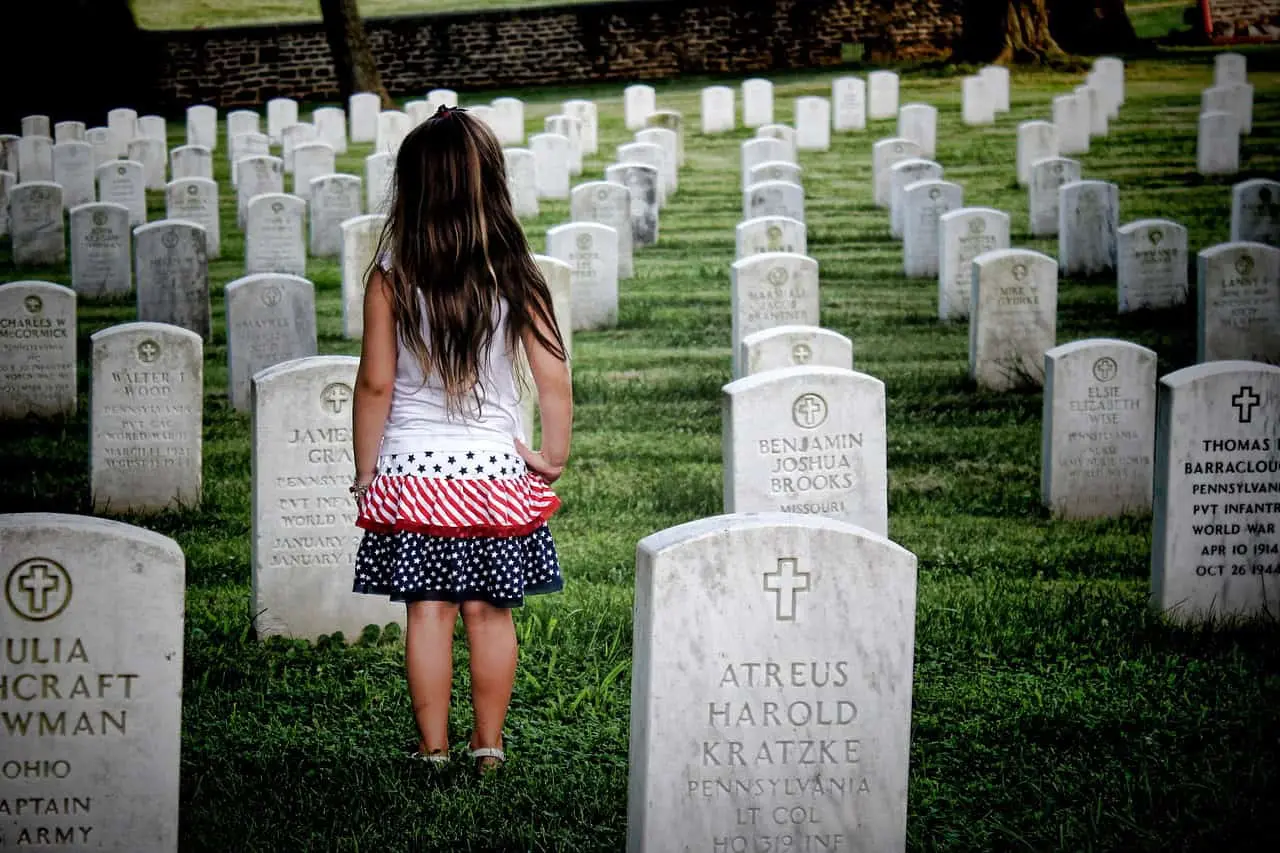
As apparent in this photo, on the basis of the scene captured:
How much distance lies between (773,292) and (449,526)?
24.6 ft

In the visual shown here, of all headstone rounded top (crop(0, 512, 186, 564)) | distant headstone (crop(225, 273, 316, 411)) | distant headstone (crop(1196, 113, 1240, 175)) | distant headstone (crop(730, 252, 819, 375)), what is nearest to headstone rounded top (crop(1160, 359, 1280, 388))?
headstone rounded top (crop(0, 512, 186, 564))

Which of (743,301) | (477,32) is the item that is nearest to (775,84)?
(477,32)

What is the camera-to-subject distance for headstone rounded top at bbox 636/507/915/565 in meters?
4.50

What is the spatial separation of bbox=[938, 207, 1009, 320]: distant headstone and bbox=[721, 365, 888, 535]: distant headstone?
7182 mm

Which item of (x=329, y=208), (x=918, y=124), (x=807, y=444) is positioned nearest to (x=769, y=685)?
(x=807, y=444)

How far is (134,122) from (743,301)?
1838 cm

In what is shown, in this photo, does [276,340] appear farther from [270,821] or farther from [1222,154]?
[1222,154]

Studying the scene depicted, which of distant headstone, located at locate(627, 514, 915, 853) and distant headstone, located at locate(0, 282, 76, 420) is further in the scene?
distant headstone, located at locate(0, 282, 76, 420)

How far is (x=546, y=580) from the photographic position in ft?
17.2

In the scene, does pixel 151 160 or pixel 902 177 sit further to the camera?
pixel 151 160

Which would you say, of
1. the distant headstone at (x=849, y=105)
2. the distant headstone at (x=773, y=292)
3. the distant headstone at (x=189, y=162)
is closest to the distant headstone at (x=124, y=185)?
the distant headstone at (x=189, y=162)

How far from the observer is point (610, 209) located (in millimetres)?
17297

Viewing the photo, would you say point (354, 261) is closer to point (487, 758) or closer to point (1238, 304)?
point (1238, 304)

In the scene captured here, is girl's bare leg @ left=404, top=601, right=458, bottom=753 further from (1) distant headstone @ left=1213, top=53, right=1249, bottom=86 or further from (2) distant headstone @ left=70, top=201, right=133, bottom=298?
(1) distant headstone @ left=1213, top=53, right=1249, bottom=86
